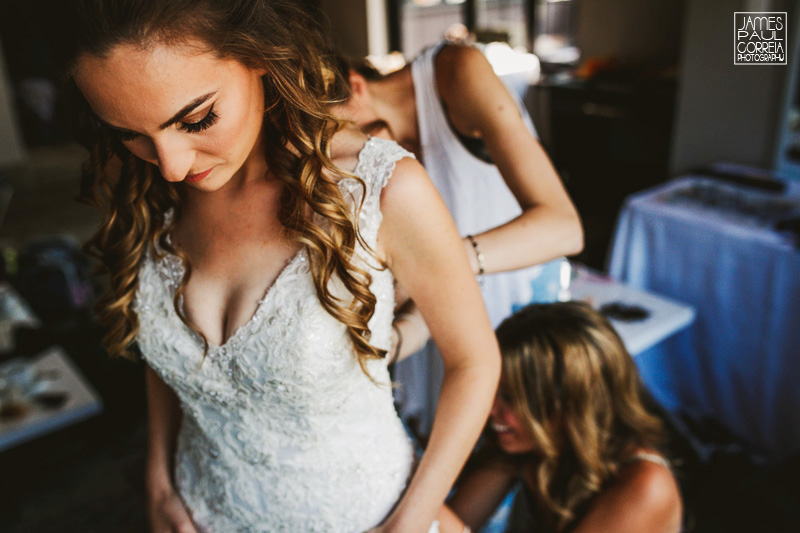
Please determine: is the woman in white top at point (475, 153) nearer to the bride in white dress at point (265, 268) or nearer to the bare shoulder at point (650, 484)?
the bride in white dress at point (265, 268)

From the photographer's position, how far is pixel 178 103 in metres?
0.79

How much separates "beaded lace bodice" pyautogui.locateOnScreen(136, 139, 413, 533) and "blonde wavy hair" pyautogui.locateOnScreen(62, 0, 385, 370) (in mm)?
29

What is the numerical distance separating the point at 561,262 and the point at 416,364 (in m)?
0.48

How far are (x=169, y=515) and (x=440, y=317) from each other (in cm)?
63

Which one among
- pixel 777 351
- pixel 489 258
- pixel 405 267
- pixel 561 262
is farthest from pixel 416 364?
pixel 777 351

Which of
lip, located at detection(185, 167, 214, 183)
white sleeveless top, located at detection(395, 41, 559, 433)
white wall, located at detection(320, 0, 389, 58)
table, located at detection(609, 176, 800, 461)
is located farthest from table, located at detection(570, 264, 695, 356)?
white wall, located at detection(320, 0, 389, 58)

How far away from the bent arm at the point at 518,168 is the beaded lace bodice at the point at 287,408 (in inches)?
14.0

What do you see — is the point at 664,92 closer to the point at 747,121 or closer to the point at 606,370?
the point at 747,121

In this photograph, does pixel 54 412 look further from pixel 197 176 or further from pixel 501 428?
pixel 197 176

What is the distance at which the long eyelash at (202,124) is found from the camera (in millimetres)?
819

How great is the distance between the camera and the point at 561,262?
1.83 m

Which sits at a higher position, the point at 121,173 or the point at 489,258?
the point at 121,173

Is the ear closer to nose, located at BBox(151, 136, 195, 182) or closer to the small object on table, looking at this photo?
nose, located at BBox(151, 136, 195, 182)

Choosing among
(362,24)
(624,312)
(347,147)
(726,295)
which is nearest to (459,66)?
(347,147)
